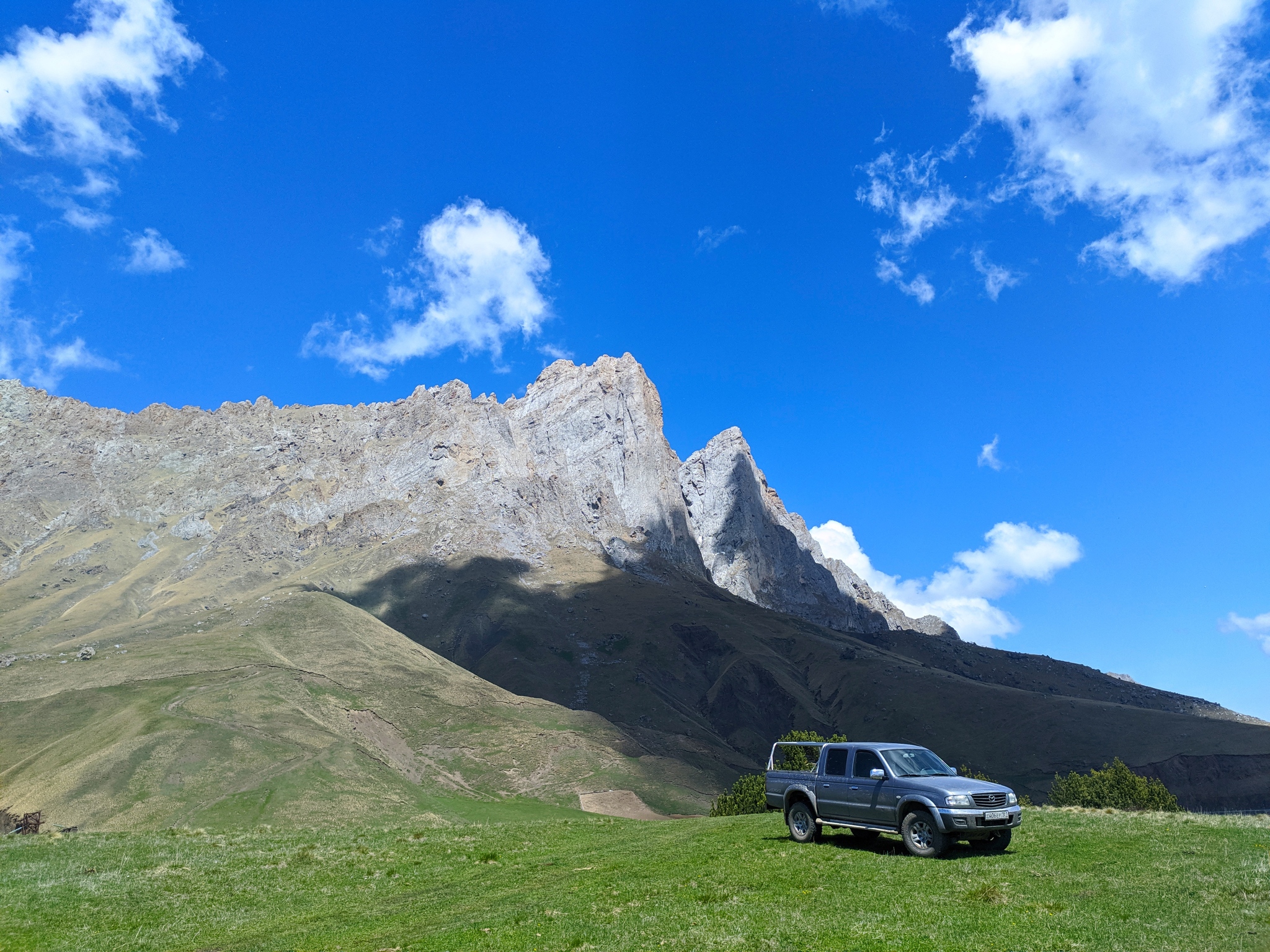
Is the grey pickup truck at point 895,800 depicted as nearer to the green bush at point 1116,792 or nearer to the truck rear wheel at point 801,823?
the truck rear wheel at point 801,823

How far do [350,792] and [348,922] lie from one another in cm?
8739

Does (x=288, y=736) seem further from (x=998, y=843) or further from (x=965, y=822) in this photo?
(x=965, y=822)

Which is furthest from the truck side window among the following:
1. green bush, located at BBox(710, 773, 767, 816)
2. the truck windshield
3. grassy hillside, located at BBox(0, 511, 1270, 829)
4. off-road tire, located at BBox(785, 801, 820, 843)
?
grassy hillside, located at BBox(0, 511, 1270, 829)

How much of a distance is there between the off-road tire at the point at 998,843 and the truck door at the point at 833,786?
3.28 meters

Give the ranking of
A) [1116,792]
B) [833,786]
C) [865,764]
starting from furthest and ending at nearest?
[1116,792], [833,786], [865,764]

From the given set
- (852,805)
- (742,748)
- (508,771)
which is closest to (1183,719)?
(742,748)

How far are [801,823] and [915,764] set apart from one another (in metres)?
3.71

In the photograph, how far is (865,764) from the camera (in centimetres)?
1967

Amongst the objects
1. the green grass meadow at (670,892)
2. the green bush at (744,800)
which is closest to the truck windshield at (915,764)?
the green grass meadow at (670,892)

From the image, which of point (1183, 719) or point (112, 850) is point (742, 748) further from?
point (112, 850)

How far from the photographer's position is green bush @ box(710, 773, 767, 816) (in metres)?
54.8

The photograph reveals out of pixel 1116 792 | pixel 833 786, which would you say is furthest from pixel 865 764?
pixel 1116 792

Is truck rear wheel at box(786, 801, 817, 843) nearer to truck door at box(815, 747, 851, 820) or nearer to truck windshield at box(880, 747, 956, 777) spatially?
truck door at box(815, 747, 851, 820)

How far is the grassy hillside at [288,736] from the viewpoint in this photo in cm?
8725
